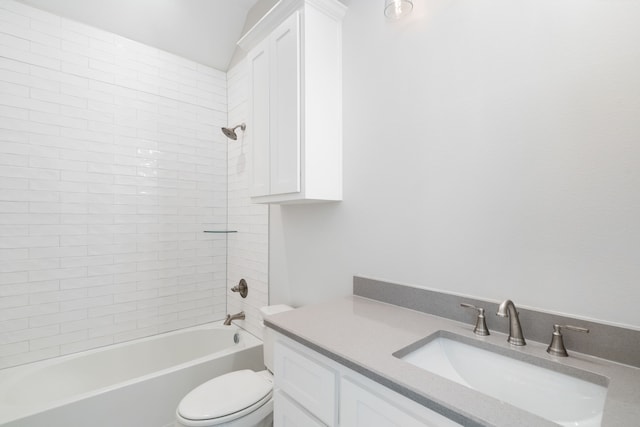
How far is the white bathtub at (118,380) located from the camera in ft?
4.71

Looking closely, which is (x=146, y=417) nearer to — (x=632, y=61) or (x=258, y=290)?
(x=258, y=290)

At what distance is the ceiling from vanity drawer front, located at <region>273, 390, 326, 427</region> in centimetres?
264

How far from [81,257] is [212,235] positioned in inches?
36.2

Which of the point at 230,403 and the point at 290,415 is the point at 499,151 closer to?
the point at 290,415

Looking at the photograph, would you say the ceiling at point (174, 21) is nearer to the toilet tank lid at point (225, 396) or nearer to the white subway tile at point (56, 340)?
the white subway tile at point (56, 340)

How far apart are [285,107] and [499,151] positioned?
0.99m

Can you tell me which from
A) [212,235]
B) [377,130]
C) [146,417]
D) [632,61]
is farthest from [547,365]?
[212,235]

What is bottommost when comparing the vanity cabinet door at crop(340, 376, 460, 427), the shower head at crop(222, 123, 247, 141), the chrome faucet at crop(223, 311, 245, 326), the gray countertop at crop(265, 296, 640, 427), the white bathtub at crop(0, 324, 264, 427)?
the white bathtub at crop(0, 324, 264, 427)

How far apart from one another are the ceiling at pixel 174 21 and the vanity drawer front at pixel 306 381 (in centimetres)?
250

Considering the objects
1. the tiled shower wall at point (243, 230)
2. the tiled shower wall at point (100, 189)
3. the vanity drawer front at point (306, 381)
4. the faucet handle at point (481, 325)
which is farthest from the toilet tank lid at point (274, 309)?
the faucet handle at point (481, 325)

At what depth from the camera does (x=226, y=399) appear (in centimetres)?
132

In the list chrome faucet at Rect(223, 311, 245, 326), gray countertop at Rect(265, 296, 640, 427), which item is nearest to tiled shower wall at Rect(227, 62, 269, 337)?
chrome faucet at Rect(223, 311, 245, 326)

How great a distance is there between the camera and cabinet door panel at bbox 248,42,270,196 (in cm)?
158

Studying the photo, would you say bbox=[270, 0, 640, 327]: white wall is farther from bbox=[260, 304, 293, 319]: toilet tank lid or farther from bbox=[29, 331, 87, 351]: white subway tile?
bbox=[29, 331, 87, 351]: white subway tile
